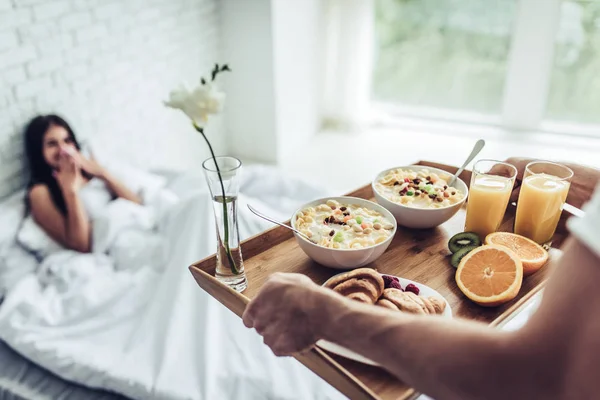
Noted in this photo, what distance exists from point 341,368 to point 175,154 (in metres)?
2.30

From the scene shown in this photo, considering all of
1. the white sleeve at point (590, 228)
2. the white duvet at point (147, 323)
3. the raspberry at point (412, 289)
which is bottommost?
the white duvet at point (147, 323)

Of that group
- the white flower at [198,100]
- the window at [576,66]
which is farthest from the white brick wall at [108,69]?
the window at [576,66]

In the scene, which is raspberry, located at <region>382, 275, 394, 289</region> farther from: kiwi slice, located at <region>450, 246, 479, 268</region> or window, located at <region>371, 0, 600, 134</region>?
window, located at <region>371, 0, 600, 134</region>

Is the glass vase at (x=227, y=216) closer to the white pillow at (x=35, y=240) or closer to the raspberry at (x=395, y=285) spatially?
the raspberry at (x=395, y=285)

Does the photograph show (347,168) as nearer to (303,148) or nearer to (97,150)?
(303,148)

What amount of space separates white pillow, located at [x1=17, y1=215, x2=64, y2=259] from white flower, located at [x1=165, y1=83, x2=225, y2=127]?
1.26 meters

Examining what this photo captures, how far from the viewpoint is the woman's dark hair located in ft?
6.79

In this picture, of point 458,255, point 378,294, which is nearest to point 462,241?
point 458,255

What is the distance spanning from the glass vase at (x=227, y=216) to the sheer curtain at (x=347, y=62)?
2.51 metres

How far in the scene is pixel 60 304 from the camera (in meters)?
1.75

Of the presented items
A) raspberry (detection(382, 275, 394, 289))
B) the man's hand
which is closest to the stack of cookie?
raspberry (detection(382, 275, 394, 289))

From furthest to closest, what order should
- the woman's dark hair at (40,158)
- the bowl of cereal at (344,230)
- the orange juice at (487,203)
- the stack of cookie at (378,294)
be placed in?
the woman's dark hair at (40,158) → the orange juice at (487,203) → the bowl of cereal at (344,230) → the stack of cookie at (378,294)

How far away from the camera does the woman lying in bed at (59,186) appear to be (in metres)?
2.03

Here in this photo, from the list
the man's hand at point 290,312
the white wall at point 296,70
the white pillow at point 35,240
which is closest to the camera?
the man's hand at point 290,312
